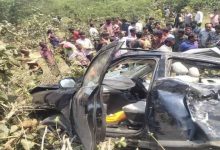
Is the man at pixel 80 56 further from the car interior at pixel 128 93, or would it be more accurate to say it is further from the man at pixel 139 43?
the car interior at pixel 128 93

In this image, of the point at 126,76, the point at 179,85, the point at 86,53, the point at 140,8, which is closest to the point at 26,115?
the point at 126,76

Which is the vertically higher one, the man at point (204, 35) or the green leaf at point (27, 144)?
the green leaf at point (27, 144)

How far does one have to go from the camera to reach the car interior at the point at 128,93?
4680 millimetres

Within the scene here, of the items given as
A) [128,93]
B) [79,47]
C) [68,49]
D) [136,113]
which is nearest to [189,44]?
[79,47]

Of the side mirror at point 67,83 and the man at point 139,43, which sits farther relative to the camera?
the man at point 139,43

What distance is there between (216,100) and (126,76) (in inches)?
71.0

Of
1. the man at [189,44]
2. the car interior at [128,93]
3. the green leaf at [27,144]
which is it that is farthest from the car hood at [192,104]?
the man at [189,44]

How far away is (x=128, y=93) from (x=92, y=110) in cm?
132

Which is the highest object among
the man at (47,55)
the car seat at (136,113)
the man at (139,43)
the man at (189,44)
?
the car seat at (136,113)

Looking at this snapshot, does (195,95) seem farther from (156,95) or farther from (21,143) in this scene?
(21,143)

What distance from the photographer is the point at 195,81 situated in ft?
14.5

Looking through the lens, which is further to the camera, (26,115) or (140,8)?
(140,8)

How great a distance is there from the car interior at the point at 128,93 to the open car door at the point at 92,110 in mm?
486

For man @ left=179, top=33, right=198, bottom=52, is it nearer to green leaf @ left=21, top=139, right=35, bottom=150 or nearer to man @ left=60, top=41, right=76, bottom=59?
man @ left=60, top=41, right=76, bottom=59
